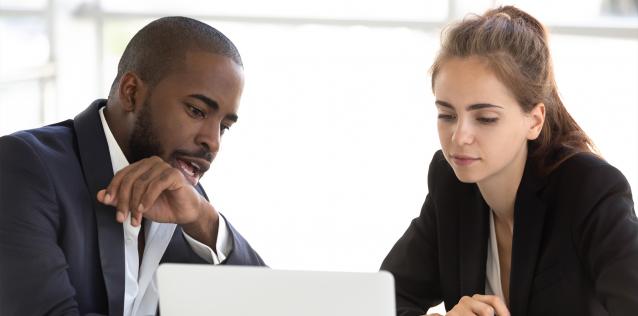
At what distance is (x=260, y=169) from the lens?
5.08 metres

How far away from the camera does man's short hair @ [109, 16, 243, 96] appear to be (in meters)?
2.38

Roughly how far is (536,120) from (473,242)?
33 cm

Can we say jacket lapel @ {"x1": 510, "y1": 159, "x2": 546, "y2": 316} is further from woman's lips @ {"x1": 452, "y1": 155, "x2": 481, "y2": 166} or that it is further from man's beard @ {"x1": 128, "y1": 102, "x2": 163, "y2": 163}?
man's beard @ {"x1": 128, "y1": 102, "x2": 163, "y2": 163}

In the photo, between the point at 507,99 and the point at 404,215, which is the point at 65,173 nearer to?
the point at 507,99

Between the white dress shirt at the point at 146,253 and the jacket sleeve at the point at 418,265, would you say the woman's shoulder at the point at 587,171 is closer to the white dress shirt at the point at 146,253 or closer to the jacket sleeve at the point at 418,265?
the jacket sleeve at the point at 418,265

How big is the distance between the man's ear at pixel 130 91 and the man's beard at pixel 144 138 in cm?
3

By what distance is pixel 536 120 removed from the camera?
2383mm

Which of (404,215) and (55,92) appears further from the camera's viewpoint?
(55,92)

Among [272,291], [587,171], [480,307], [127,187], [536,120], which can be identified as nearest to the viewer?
[272,291]

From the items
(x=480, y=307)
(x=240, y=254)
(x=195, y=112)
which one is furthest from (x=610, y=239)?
(x=195, y=112)

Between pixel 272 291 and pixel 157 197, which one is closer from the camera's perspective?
pixel 272 291

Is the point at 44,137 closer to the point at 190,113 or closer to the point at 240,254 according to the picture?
the point at 190,113

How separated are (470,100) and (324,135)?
2.66 meters

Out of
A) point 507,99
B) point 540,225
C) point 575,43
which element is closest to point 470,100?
point 507,99
